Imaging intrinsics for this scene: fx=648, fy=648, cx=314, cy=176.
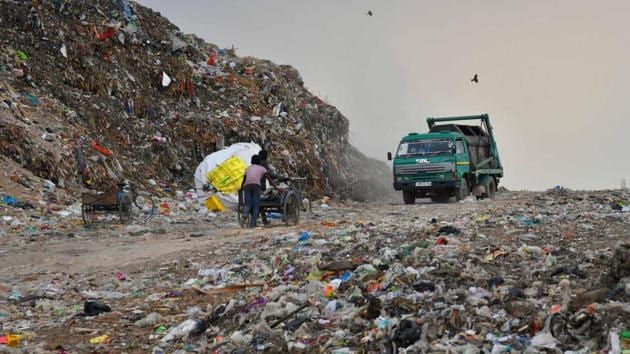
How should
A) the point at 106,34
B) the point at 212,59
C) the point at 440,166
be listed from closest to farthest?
the point at 440,166 → the point at 106,34 → the point at 212,59

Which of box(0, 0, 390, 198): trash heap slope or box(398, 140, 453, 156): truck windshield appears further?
box(398, 140, 453, 156): truck windshield

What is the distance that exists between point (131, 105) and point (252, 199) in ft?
33.0

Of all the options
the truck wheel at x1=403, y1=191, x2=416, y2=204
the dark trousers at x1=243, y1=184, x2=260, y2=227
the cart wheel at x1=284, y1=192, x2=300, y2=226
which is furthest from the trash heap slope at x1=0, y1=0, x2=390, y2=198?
the cart wheel at x1=284, y1=192, x2=300, y2=226

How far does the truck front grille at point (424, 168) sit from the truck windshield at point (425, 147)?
1.26 ft

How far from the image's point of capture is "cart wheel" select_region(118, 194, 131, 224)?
12.1m

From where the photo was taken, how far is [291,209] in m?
11.6

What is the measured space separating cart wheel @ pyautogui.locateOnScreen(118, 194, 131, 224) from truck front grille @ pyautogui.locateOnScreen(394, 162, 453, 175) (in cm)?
780

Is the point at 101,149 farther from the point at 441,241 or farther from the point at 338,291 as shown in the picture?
the point at 338,291

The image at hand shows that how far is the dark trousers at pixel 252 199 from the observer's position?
36.5 feet

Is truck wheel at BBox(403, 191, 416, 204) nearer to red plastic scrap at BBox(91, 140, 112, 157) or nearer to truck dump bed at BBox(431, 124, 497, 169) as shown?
truck dump bed at BBox(431, 124, 497, 169)

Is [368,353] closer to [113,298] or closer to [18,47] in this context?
[113,298]

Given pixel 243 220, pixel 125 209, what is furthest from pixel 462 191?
pixel 125 209

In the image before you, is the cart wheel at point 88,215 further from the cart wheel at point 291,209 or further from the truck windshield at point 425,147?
the truck windshield at point 425,147

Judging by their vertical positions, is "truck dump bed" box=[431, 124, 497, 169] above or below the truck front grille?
above
